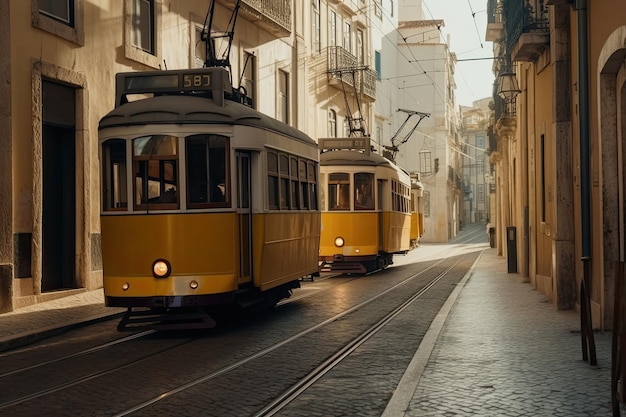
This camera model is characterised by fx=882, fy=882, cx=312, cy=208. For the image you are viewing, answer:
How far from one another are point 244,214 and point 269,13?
14864 millimetres

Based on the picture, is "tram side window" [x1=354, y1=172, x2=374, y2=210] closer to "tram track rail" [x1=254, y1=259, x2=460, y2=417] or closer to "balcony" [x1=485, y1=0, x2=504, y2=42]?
"tram track rail" [x1=254, y1=259, x2=460, y2=417]

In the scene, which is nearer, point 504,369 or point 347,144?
point 504,369

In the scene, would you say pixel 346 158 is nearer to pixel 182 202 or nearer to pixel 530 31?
pixel 530 31

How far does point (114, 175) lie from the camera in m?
10.6

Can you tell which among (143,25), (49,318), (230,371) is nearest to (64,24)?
(143,25)

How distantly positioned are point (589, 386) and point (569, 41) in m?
7.50

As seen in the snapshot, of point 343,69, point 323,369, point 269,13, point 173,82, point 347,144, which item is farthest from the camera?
point 343,69

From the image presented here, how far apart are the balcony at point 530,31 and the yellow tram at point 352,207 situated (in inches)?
217

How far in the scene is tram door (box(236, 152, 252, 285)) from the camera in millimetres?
10867

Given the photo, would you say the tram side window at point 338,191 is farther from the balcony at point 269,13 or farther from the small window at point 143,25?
the balcony at point 269,13

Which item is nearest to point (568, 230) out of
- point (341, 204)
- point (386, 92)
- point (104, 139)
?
point (104, 139)

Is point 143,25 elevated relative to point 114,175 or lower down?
elevated

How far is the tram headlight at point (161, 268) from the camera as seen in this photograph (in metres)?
10.2

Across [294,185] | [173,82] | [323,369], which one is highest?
[173,82]
